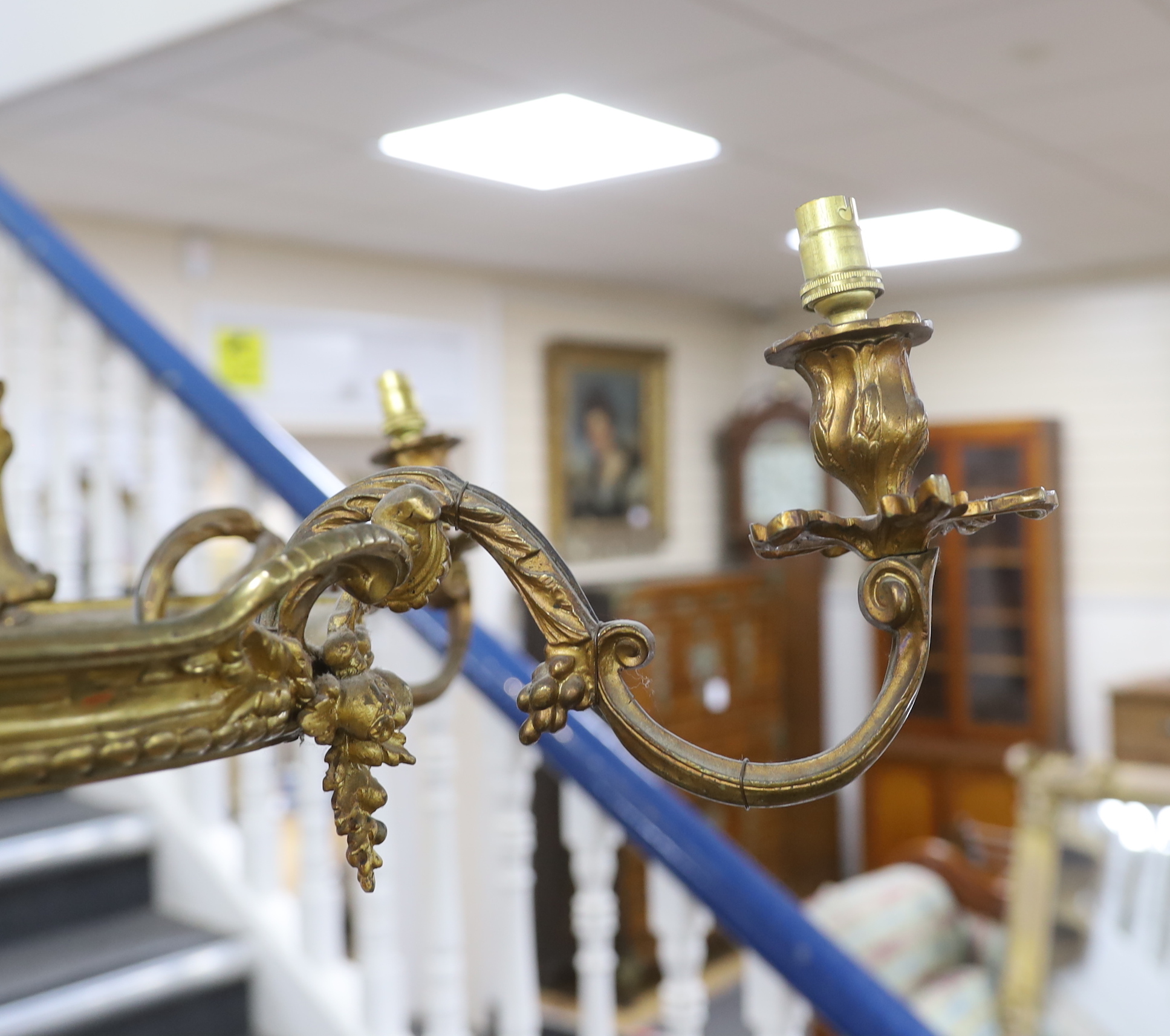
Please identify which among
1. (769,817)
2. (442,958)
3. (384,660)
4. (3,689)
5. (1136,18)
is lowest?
(769,817)

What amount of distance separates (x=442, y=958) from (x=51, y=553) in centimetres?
108

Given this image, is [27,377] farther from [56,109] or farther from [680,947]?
[680,947]

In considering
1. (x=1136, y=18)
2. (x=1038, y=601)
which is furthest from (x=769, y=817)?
(x=1136, y=18)

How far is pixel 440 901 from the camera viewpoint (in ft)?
5.38

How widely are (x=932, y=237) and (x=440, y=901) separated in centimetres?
382

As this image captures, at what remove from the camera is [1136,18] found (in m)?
2.46

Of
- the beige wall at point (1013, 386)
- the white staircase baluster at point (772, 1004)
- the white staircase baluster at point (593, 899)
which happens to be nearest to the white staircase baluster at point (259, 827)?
the white staircase baluster at point (593, 899)

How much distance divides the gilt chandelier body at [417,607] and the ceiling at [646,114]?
207cm

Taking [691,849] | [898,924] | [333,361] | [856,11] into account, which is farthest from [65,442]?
[333,361]

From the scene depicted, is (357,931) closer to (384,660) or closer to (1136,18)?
(384,660)

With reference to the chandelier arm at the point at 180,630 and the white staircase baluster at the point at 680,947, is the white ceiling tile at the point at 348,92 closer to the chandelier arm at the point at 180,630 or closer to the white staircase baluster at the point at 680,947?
the white staircase baluster at the point at 680,947

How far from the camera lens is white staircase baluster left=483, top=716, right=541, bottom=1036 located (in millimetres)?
1586

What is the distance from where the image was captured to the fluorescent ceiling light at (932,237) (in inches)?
172

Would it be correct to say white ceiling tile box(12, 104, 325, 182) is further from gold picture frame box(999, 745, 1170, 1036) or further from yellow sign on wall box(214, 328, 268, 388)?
gold picture frame box(999, 745, 1170, 1036)
